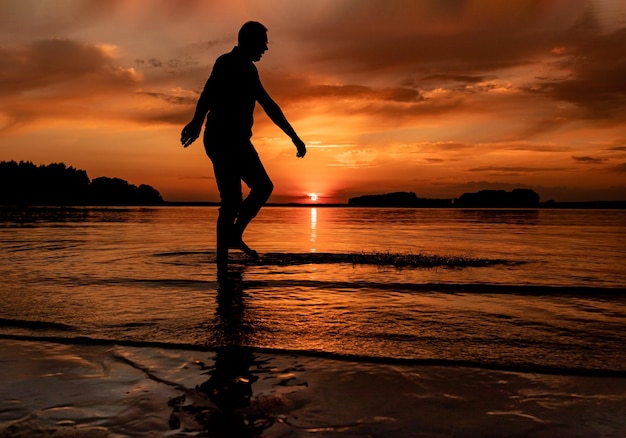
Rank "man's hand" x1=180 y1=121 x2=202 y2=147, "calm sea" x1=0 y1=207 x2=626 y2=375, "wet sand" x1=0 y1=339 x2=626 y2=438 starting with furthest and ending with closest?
"man's hand" x1=180 y1=121 x2=202 y2=147
"calm sea" x1=0 y1=207 x2=626 y2=375
"wet sand" x1=0 y1=339 x2=626 y2=438

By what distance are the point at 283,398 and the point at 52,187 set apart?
103 metres

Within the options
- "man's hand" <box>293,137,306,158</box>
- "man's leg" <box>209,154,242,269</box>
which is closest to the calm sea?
"man's leg" <box>209,154,242,269</box>

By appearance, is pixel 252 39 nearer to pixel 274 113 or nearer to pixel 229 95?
pixel 229 95

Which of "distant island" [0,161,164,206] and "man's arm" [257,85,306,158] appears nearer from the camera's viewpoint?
"man's arm" [257,85,306,158]

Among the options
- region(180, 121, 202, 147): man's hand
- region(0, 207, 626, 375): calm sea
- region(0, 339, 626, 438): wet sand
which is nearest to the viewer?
region(0, 339, 626, 438): wet sand

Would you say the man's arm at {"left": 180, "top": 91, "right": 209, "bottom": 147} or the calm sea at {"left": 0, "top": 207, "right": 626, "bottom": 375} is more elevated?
the man's arm at {"left": 180, "top": 91, "right": 209, "bottom": 147}

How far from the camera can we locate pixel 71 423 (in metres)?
1.76

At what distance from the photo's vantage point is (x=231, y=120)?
20.2 ft

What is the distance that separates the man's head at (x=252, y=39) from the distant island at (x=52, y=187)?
8624 centimetres

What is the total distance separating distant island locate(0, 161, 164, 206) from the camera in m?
88.8

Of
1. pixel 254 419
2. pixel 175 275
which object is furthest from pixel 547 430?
pixel 175 275

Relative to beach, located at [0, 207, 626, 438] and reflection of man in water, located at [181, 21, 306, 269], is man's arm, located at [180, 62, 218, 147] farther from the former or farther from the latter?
beach, located at [0, 207, 626, 438]

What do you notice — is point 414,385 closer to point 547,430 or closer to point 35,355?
point 547,430

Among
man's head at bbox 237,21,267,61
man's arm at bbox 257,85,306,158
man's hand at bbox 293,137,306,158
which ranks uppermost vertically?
man's head at bbox 237,21,267,61
